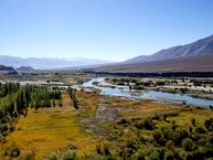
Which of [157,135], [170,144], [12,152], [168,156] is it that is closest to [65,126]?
[12,152]

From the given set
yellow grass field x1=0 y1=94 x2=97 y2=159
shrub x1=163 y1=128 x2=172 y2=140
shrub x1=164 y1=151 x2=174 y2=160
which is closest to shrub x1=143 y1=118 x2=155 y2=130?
shrub x1=163 y1=128 x2=172 y2=140

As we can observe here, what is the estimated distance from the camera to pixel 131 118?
3366 inches

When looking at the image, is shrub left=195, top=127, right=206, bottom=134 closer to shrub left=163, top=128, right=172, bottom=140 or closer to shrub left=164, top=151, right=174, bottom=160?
shrub left=163, top=128, right=172, bottom=140

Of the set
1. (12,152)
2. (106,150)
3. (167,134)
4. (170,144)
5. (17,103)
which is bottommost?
(12,152)

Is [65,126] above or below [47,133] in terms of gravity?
above

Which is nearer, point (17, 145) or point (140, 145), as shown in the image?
point (140, 145)

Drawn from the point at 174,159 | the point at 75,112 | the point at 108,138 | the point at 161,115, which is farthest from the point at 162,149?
the point at 75,112

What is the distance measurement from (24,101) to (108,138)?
2001 inches

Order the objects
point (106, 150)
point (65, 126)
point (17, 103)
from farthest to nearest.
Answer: point (17, 103) → point (65, 126) → point (106, 150)

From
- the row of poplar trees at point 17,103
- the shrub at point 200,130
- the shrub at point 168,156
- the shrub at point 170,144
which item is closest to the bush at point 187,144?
the shrub at point 170,144

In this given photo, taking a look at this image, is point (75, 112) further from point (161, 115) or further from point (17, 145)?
point (17, 145)

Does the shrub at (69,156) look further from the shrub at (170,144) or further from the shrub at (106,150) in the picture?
the shrub at (170,144)

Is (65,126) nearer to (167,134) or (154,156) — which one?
(167,134)

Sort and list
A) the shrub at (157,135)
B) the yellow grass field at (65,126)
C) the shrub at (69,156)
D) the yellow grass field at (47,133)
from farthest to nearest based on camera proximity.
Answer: the shrub at (157,135) → the yellow grass field at (47,133) → the yellow grass field at (65,126) → the shrub at (69,156)
